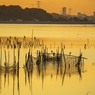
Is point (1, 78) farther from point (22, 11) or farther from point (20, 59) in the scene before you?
point (22, 11)

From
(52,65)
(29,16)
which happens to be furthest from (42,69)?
(29,16)

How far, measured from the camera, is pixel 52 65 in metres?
2.96

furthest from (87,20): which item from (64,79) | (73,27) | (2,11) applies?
(2,11)

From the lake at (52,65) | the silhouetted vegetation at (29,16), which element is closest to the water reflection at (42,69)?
the lake at (52,65)

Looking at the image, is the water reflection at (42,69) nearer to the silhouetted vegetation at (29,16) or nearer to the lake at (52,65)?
the lake at (52,65)

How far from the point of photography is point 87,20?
9.57ft

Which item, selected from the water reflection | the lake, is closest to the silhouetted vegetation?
the lake

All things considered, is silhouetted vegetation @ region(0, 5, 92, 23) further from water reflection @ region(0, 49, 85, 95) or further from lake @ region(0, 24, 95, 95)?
water reflection @ region(0, 49, 85, 95)

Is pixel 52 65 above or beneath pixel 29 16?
beneath

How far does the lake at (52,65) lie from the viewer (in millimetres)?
2842

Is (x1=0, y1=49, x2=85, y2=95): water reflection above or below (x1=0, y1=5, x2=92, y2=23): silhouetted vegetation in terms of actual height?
below

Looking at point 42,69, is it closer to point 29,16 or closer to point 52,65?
point 52,65

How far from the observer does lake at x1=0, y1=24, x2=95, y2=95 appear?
2.84 meters

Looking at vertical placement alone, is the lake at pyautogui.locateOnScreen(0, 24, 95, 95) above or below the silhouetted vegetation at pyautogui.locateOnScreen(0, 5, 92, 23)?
below
